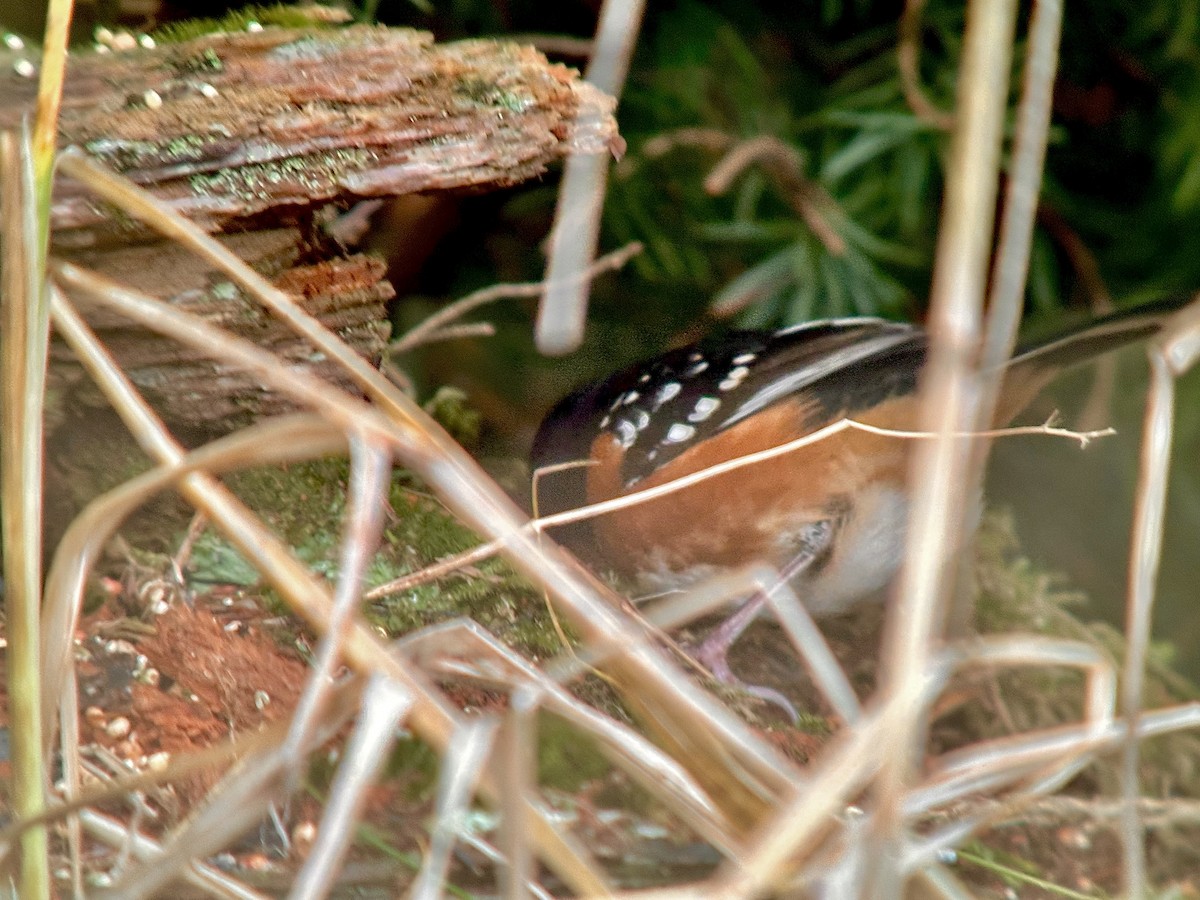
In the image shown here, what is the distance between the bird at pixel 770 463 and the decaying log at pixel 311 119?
1.79 feet

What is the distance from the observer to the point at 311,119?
1157 mm

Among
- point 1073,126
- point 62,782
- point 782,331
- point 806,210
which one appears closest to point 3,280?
point 62,782

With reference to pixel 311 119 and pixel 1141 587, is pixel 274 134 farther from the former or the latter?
pixel 1141 587

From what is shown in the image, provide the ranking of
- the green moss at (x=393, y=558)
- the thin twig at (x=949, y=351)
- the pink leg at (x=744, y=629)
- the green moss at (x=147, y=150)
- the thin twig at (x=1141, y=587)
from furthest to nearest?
the pink leg at (x=744, y=629), the green moss at (x=393, y=558), the green moss at (x=147, y=150), the thin twig at (x=1141, y=587), the thin twig at (x=949, y=351)

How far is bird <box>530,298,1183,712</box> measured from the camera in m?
1.64

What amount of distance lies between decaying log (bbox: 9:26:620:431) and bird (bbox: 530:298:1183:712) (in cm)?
55

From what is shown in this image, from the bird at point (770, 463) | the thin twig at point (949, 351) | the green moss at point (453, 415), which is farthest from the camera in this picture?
the green moss at point (453, 415)

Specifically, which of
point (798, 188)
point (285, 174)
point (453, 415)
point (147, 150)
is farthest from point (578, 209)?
point (798, 188)

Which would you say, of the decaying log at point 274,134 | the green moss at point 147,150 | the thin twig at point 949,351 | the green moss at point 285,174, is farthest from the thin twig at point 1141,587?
the green moss at point 147,150

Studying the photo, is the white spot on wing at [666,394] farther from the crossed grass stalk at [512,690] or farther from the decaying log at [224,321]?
the crossed grass stalk at [512,690]

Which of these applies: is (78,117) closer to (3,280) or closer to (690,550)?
(3,280)

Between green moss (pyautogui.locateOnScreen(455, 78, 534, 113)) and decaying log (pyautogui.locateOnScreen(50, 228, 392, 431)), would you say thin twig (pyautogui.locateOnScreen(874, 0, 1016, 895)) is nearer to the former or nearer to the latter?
green moss (pyautogui.locateOnScreen(455, 78, 534, 113))

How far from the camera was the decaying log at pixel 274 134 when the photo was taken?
44.9 inches

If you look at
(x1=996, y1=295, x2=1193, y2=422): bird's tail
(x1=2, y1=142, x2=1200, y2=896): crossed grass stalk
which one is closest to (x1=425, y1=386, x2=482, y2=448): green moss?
(x1=996, y1=295, x2=1193, y2=422): bird's tail
